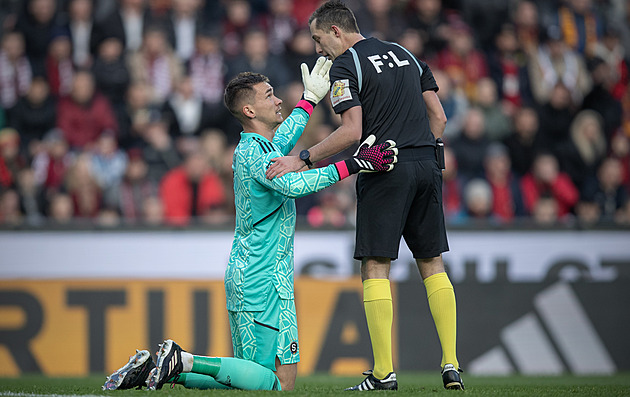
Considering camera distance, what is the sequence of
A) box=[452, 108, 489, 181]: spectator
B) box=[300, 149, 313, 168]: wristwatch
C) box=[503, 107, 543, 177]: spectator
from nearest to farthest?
box=[300, 149, 313, 168]: wristwatch, box=[452, 108, 489, 181]: spectator, box=[503, 107, 543, 177]: spectator

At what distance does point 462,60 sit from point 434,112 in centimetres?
716

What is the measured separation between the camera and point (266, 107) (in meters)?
6.19

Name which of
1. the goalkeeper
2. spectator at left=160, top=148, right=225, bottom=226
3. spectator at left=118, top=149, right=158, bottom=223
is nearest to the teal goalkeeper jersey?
the goalkeeper

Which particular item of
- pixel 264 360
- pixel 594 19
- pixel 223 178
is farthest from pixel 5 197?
pixel 594 19

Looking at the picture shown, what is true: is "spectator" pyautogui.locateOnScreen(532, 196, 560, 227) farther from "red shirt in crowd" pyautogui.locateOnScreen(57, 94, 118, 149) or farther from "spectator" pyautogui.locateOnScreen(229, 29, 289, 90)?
"red shirt in crowd" pyautogui.locateOnScreen(57, 94, 118, 149)

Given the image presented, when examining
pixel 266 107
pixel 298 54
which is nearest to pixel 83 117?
pixel 298 54

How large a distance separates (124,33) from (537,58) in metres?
6.14

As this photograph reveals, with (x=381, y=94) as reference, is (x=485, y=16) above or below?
above

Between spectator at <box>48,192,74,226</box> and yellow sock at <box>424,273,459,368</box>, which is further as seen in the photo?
spectator at <box>48,192,74,226</box>

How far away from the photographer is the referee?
6000mm

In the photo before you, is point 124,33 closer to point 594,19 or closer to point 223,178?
point 223,178

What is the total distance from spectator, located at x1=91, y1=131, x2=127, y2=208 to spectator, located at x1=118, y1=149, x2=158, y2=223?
0.10 meters

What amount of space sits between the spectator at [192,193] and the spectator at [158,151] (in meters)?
0.40

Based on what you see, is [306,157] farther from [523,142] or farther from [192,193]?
[523,142]
